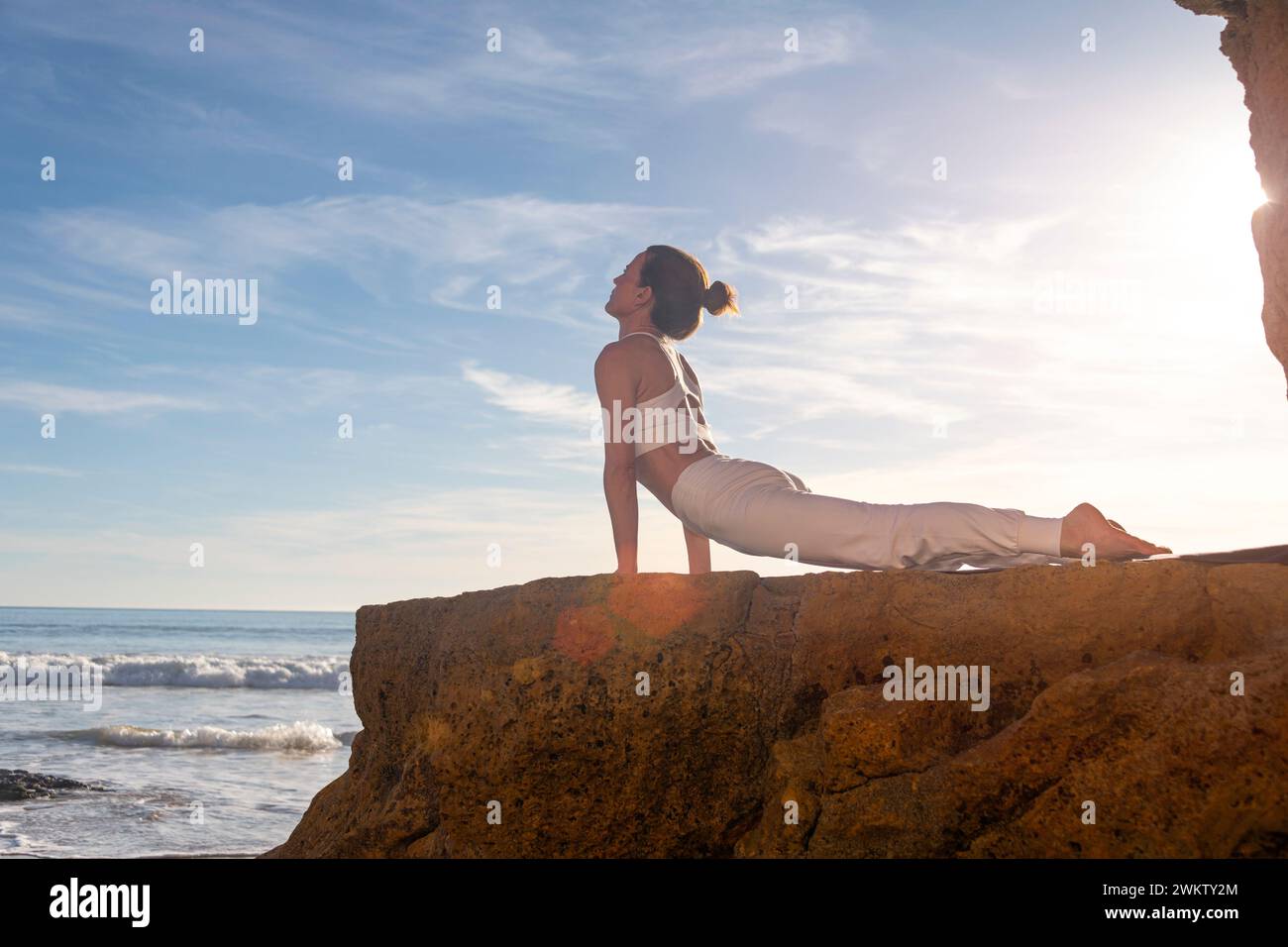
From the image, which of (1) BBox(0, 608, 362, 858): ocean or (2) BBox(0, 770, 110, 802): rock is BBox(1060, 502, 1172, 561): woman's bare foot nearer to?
(1) BBox(0, 608, 362, 858): ocean

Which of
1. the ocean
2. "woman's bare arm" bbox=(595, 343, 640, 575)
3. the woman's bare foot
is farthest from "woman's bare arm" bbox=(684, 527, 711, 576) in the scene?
the ocean

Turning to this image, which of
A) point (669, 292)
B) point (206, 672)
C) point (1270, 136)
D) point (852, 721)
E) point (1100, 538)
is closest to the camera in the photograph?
point (852, 721)

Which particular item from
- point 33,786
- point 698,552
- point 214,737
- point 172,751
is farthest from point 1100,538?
point 214,737

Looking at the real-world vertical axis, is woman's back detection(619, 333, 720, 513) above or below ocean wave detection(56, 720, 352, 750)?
above

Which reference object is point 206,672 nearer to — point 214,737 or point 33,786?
point 214,737

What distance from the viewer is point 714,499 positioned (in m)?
4.57

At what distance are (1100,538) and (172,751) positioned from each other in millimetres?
16649

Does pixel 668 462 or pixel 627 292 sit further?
pixel 627 292

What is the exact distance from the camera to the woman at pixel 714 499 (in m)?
3.96

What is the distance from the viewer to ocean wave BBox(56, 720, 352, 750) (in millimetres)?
17438

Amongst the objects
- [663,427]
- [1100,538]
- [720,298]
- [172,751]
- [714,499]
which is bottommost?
[172,751]
